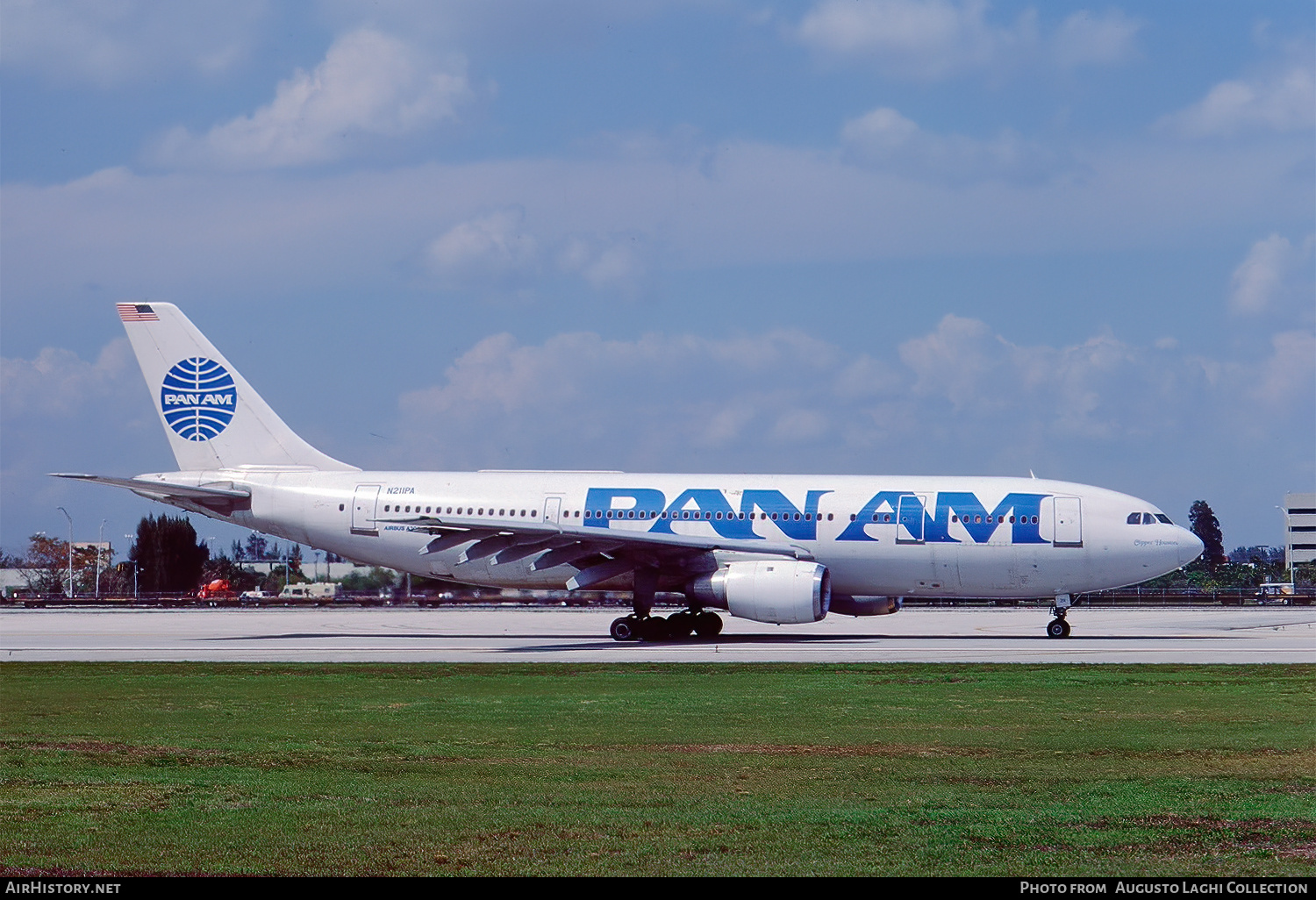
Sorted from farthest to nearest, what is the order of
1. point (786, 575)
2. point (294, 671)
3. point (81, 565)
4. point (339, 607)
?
1. point (81, 565)
2. point (339, 607)
3. point (786, 575)
4. point (294, 671)

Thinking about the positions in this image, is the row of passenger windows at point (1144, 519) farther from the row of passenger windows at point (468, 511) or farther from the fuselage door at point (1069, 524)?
the row of passenger windows at point (468, 511)

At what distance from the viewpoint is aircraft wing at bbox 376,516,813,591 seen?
31.5 m

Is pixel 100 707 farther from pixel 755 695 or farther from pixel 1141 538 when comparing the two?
pixel 1141 538

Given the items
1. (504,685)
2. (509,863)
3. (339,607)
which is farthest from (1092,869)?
(339,607)

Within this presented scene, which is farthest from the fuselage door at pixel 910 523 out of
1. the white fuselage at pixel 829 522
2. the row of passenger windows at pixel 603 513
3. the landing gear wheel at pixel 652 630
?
the landing gear wheel at pixel 652 630

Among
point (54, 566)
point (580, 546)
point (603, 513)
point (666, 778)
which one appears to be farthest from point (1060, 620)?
point (54, 566)

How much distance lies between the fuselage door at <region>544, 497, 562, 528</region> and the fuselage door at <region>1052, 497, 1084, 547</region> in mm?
11978

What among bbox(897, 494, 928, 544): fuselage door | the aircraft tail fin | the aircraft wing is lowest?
the aircraft wing

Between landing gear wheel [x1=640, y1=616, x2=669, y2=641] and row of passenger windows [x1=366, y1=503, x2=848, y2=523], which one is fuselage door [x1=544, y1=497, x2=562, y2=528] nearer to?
row of passenger windows [x1=366, y1=503, x2=848, y2=523]

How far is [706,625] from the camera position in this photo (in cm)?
3422

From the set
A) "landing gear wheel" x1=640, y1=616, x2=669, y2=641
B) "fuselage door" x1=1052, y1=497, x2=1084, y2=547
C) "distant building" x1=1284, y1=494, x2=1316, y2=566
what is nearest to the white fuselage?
"fuselage door" x1=1052, y1=497, x2=1084, y2=547

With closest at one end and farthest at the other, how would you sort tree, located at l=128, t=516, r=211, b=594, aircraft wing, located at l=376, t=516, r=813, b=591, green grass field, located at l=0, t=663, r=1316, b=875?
green grass field, located at l=0, t=663, r=1316, b=875, aircraft wing, located at l=376, t=516, r=813, b=591, tree, located at l=128, t=516, r=211, b=594

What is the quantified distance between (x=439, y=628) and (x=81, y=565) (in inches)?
3731

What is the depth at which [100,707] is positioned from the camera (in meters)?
17.1
